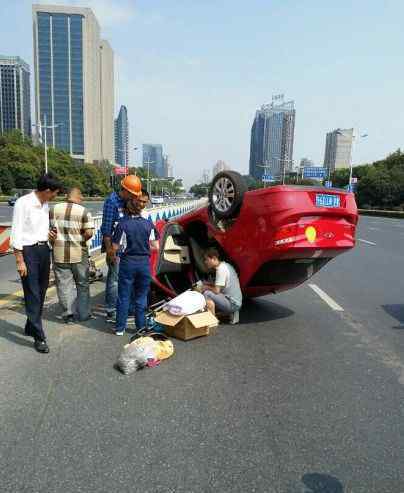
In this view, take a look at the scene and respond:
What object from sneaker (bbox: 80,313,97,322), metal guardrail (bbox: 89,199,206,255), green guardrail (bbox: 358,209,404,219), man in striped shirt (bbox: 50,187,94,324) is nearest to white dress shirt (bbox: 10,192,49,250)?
man in striped shirt (bbox: 50,187,94,324)

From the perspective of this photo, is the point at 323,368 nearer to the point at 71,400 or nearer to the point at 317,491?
the point at 317,491

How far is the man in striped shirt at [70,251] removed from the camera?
4.71 meters

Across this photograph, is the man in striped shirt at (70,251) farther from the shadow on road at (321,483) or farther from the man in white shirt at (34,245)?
the shadow on road at (321,483)

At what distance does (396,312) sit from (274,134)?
328ft

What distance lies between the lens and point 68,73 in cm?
10556

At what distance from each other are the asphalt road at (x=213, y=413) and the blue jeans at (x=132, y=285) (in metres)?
0.30

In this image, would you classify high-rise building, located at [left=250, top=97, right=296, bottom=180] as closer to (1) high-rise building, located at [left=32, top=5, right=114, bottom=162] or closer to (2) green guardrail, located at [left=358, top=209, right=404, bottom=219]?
(2) green guardrail, located at [left=358, top=209, right=404, bottom=219]

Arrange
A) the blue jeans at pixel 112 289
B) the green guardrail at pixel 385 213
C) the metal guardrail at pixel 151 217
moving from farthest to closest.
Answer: the green guardrail at pixel 385 213, the metal guardrail at pixel 151 217, the blue jeans at pixel 112 289

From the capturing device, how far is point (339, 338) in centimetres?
450

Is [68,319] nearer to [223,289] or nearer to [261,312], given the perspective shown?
[223,289]

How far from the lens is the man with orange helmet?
4.67m

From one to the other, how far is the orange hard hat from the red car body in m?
0.95

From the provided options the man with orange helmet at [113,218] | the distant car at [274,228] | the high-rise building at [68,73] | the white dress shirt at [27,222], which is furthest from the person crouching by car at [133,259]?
the high-rise building at [68,73]

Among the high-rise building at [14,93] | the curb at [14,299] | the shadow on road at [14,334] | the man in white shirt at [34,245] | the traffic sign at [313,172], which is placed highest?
the high-rise building at [14,93]
